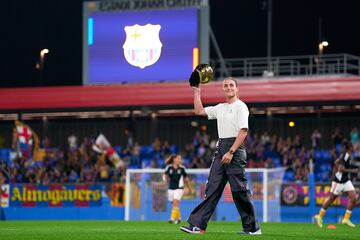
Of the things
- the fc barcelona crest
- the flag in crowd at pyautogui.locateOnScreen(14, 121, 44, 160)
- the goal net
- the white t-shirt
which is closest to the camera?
the white t-shirt

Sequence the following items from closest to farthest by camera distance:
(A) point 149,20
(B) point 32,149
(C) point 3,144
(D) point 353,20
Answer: (A) point 149,20 → (B) point 32,149 → (C) point 3,144 → (D) point 353,20

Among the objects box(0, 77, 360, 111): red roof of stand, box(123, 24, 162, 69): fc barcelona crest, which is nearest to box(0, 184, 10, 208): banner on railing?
box(0, 77, 360, 111): red roof of stand

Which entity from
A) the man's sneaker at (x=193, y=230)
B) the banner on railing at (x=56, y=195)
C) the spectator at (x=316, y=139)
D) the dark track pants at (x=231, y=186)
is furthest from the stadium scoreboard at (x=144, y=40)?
the man's sneaker at (x=193, y=230)

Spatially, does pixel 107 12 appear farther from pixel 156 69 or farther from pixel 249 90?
pixel 249 90

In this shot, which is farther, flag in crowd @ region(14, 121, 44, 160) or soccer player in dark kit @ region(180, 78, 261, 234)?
flag in crowd @ region(14, 121, 44, 160)

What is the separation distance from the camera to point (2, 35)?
2190 inches

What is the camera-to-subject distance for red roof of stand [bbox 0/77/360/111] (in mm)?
34469

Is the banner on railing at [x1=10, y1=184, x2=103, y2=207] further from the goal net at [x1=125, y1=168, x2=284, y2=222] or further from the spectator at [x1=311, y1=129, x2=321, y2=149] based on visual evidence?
the spectator at [x1=311, y1=129, x2=321, y2=149]

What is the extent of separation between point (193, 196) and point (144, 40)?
243 inches

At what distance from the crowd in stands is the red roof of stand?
2001 millimetres

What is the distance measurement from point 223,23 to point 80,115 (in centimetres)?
1662

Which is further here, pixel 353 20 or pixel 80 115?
pixel 353 20

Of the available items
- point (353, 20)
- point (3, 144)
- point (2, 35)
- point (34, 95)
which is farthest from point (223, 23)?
point (34, 95)

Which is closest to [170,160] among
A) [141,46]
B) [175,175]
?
[175,175]
